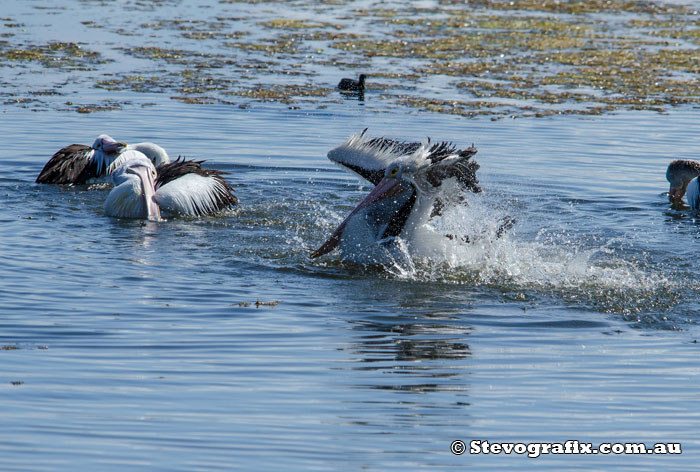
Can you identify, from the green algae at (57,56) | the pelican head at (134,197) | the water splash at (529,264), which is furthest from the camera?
the green algae at (57,56)

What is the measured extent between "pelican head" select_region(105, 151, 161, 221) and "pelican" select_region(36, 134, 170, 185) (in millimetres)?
935

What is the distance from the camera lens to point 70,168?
31.6 ft

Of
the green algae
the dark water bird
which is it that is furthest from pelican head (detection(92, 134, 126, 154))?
the green algae

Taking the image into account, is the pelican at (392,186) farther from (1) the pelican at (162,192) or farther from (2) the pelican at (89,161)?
(2) the pelican at (89,161)

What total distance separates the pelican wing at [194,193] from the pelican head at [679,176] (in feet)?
13.9

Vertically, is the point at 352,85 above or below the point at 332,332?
above

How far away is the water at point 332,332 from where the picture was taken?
4172 millimetres

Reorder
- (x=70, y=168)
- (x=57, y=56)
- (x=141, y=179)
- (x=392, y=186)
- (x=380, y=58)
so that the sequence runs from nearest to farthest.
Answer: (x=392, y=186), (x=141, y=179), (x=70, y=168), (x=57, y=56), (x=380, y=58)

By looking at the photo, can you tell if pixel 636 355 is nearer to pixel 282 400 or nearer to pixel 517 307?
pixel 517 307

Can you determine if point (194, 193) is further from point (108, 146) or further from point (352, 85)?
point (352, 85)

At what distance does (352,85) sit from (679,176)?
588cm

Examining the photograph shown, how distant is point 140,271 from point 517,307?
8.18ft

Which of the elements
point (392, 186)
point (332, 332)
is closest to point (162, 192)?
point (392, 186)

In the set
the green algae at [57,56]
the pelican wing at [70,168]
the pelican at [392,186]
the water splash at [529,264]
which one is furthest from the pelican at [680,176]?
the green algae at [57,56]
